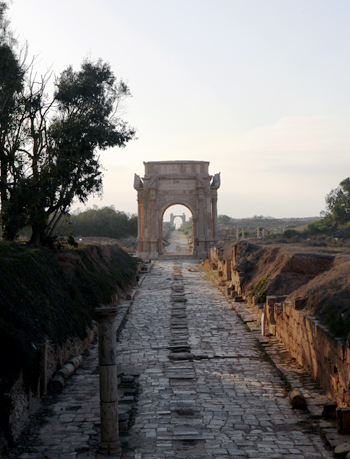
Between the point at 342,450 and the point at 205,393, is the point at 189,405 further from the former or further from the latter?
the point at 342,450

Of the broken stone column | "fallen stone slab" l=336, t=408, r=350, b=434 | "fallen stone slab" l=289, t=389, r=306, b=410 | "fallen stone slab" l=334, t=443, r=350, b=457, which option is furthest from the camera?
"fallen stone slab" l=289, t=389, r=306, b=410

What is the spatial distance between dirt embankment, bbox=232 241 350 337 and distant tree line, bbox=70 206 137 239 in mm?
31605

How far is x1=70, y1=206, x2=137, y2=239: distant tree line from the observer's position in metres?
49.8

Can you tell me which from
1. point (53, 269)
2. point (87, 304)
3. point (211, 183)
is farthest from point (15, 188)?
point (211, 183)

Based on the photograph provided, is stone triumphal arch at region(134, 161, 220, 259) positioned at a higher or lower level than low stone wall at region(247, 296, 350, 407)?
higher

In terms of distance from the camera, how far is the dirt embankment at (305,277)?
8219mm

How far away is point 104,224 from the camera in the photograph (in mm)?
50594

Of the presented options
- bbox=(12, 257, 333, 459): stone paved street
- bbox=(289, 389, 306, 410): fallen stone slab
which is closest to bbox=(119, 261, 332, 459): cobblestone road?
bbox=(12, 257, 333, 459): stone paved street

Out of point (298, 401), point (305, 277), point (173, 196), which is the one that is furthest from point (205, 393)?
point (173, 196)

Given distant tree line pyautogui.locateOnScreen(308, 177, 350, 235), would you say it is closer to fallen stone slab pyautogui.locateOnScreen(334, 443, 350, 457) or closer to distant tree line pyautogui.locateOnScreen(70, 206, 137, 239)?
distant tree line pyautogui.locateOnScreen(70, 206, 137, 239)

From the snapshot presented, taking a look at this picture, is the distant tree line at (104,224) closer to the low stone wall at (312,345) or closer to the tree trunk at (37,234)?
the tree trunk at (37,234)

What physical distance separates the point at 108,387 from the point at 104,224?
45.2 m

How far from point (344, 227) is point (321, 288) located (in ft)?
81.8

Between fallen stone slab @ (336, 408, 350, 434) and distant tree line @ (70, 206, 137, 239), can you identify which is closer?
fallen stone slab @ (336, 408, 350, 434)
